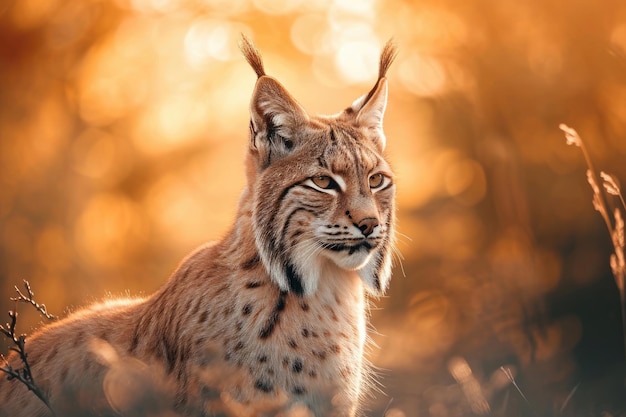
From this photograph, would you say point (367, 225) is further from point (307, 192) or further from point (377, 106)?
point (377, 106)

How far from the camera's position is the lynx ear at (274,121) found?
418 centimetres

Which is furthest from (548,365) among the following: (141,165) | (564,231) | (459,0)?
(141,165)

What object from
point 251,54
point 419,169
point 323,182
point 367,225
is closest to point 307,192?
point 323,182

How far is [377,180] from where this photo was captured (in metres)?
4.36

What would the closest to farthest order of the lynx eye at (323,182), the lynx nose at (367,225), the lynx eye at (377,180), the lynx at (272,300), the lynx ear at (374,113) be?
the lynx at (272,300), the lynx nose at (367,225), the lynx eye at (323,182), the lynx eye at (377,180), the lynx ear at (374,113)

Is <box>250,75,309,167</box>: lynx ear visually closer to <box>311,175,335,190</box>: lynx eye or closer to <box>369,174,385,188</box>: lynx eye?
<box>311,175,335,190</box>: lynx eye

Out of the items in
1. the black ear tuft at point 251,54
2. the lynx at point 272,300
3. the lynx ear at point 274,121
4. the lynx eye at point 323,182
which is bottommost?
the lynx at point 272,300

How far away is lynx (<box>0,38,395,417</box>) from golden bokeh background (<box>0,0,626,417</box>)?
0.46 m

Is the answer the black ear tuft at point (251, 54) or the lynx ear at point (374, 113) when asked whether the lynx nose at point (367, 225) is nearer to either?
the lynx ear at point (374, 113)

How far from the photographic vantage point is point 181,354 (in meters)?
4.04

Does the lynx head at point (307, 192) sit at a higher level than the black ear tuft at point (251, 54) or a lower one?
lower

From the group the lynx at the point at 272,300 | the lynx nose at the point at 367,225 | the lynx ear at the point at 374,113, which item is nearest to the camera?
the lynx at the point at 272,300

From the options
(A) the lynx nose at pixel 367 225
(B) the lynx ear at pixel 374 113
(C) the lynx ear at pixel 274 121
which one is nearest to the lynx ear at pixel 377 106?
(B) the lynx ear at pixel 374 113

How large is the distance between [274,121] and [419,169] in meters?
7.33
